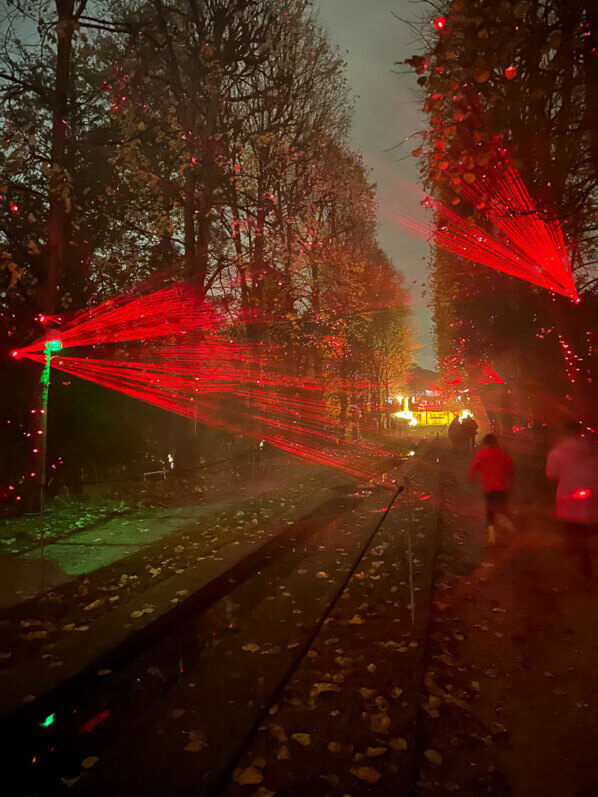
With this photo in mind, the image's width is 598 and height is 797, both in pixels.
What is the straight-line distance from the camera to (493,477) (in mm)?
7793

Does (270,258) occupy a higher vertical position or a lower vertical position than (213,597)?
higher

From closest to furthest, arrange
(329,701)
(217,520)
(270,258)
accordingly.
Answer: (329,701) < (217,520) < (270,258)

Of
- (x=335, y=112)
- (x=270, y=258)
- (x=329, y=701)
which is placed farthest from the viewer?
(x=335, y=112)

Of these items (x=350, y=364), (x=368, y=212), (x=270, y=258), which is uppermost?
(x=368, y=212)

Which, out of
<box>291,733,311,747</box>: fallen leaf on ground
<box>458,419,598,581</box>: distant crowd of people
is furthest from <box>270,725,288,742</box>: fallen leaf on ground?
<box>458,419,598,581</box>: distant crowd of people

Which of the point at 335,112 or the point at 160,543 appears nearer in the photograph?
the point at 160,543

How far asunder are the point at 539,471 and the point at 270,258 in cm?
1159

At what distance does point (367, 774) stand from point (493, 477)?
585 centimetres

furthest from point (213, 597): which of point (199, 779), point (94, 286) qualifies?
point (94, 286)

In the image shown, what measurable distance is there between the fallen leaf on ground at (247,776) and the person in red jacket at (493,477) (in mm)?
5965

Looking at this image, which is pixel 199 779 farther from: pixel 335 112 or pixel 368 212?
pixel 368 212

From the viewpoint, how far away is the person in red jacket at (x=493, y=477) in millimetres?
7754

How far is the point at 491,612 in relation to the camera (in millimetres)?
5133

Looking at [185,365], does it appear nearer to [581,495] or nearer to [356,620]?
[356,620]
